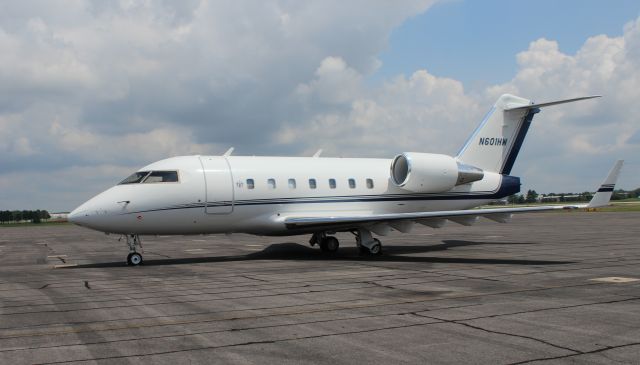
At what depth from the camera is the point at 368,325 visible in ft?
26.9

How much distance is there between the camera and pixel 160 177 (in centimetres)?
1816

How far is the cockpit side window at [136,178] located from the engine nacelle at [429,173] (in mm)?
9455

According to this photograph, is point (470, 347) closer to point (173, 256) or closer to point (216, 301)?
point (216, 301)

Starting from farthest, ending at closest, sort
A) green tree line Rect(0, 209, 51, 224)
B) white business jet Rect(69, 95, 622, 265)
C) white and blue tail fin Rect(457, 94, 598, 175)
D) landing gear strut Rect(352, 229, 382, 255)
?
green tree line Rect(0, 209, 51, 224) → white and blue tail fin Rect(457, 94, 598, 175) → landing gear strut Rect(352, 229, 382, 255) → white business jet Rect(69, 95, 622, 265)

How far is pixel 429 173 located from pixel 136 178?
1077cm

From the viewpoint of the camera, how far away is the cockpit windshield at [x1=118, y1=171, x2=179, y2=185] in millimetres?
17984

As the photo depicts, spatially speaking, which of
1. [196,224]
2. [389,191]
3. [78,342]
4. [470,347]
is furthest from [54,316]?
[389,191]

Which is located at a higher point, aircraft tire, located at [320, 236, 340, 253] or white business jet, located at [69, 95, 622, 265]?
white business jet, located at [69, 95, 622, 265]

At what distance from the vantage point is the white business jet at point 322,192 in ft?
58.3

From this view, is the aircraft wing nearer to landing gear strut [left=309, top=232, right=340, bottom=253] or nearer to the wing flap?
the wing flap

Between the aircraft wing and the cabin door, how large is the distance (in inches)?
85.1

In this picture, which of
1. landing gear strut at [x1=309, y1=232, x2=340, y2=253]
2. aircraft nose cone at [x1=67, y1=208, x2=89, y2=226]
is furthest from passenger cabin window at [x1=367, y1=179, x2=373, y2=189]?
aircraft nose cone at [x1=67, y1=208, x2=89, y2=226]

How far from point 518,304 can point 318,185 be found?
1172cm

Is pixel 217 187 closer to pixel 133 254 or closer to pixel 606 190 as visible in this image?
pixel 133 254
